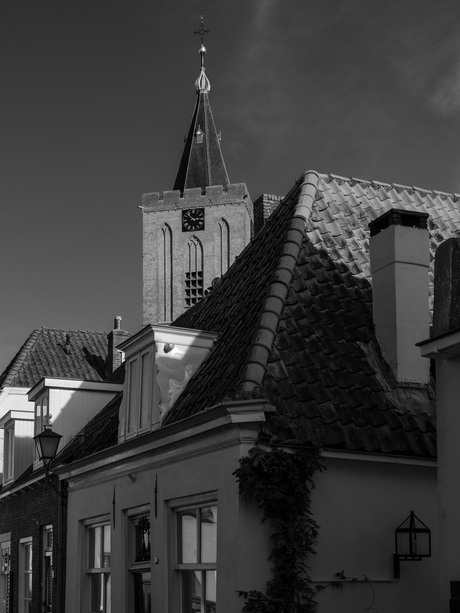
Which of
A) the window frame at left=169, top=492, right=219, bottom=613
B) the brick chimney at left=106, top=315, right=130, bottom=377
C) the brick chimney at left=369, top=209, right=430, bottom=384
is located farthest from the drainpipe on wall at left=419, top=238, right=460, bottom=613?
the brick chimney at left=106, top=315, right=130, bottom=377

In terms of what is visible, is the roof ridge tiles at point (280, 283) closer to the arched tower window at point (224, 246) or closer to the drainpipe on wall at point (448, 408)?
→ the drainpipe on wall at point (448, 408)

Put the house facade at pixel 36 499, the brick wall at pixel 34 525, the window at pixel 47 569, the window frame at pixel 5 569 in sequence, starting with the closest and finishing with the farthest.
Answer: the brick wall at pixel 34 525
the house facade at pixel 36 499
the window at pixel 47 569
the window frame at pixel 5 569

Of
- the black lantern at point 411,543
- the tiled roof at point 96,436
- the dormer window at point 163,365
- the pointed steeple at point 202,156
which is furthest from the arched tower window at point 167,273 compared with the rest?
the black lantern at point 411,543

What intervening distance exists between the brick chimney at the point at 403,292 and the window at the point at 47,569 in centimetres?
958

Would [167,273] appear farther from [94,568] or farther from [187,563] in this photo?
[187,563]

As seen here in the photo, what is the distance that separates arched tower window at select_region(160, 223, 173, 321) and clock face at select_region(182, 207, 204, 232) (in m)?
1.31

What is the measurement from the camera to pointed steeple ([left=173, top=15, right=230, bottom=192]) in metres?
77.0

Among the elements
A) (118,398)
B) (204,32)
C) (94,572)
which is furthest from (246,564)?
(204,32)

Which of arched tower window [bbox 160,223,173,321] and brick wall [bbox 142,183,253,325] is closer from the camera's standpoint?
arched tower window [bbox 160,223,173,321]

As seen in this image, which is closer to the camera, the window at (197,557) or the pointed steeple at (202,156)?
the window at (197,557)

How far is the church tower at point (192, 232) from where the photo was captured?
2904 inches

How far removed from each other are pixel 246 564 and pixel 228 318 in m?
4.30

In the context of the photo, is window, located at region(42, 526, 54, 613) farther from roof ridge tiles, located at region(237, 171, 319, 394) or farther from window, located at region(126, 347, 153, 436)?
roof ridge tiles, located at region(237, 171, 319, 394)

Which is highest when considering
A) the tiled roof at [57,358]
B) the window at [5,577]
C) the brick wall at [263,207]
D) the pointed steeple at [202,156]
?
the pointed steeple at [202,156]
